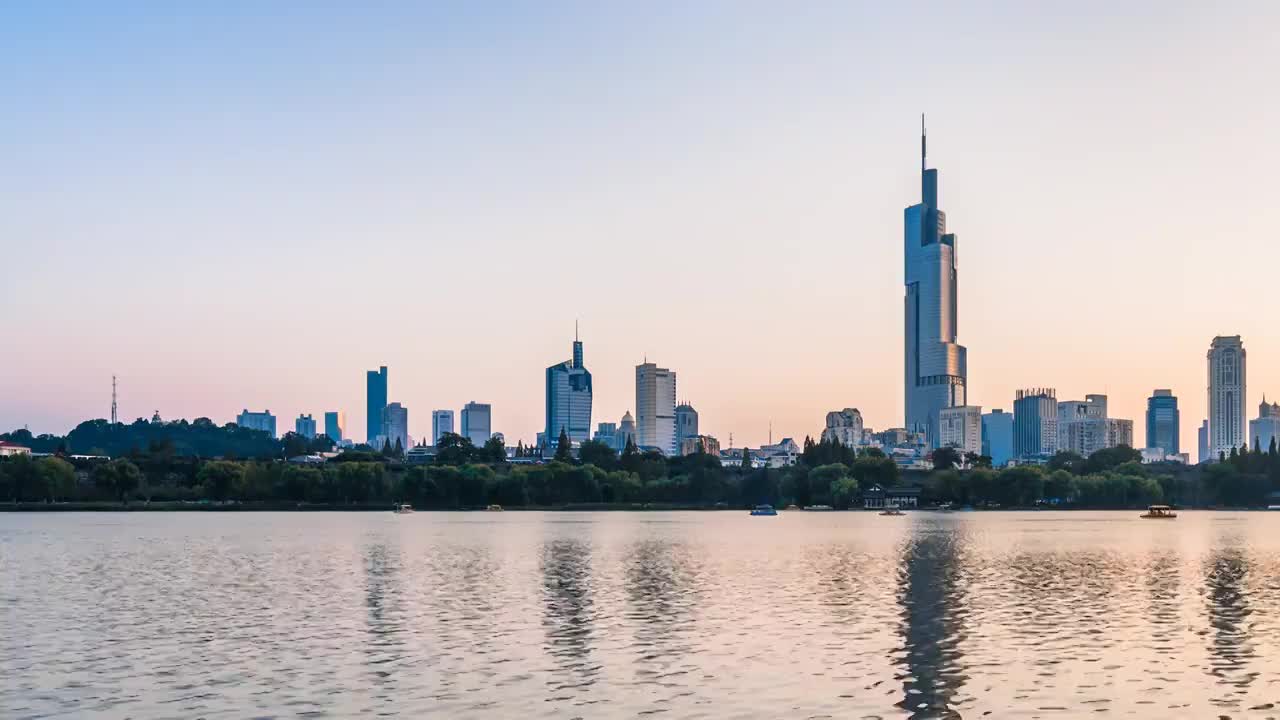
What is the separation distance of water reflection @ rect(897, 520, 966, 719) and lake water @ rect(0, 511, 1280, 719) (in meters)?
0.21

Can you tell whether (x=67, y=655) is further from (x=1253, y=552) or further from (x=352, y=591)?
(x=1253, y=552)

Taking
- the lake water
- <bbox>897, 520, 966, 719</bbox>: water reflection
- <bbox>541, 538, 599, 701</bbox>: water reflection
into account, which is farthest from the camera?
<bbox>541, 538, 599, 701</bbox>: water reflection

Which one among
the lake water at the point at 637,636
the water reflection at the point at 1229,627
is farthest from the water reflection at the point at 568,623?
the water reflection at the point at 1229,627

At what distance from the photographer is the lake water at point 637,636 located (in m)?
45.5

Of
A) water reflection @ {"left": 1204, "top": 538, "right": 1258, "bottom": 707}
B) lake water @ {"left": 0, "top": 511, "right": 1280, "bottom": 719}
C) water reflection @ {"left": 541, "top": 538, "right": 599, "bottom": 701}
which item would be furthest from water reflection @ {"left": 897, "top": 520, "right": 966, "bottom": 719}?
water reflection @ {"left": 541, "top": 538, "right": 599, "bottom": 701}

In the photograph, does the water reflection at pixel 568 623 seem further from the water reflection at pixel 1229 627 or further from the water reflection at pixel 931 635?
the water reflection at pixel 1229 627

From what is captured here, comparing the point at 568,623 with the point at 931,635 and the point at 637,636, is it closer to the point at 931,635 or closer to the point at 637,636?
the point at 637,636

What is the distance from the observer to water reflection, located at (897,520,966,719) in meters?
45.8

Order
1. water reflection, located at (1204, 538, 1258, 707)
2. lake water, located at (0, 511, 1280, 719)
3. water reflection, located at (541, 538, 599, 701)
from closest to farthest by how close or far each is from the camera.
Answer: lake water, located at (0, 511, 1280, 719) < water reflection, located at (541, 538, 599, 701) < water reflection, located at (1204, 538, 1258, 707)

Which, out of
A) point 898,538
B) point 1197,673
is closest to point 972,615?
point 1197,673

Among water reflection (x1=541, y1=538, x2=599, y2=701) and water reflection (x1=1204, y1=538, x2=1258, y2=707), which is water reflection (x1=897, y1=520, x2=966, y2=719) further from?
water reflection (x1=541, y1=538, x2=599, y2=701)

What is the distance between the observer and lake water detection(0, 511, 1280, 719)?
45.5 metres

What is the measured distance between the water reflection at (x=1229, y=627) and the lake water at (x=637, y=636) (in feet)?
0.68

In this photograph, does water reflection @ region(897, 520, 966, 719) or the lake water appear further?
water reflection @ region(897, 520, 966, 719)
